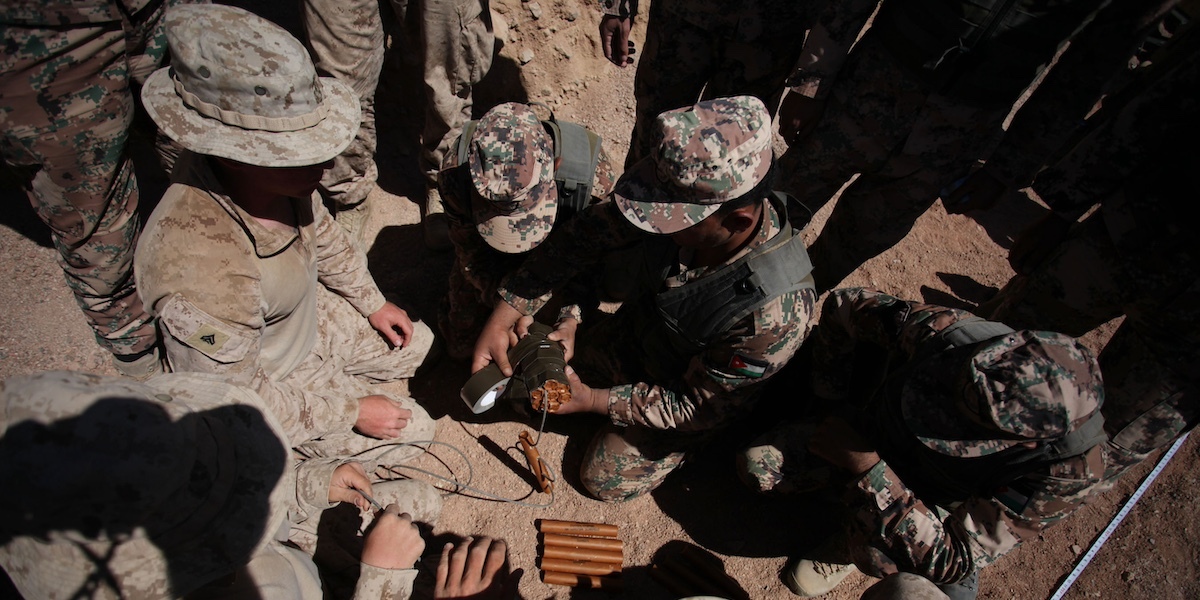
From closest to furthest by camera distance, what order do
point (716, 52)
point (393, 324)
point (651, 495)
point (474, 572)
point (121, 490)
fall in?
point (121, 490), point (474, 572), point (651, 495), point (393, 324), point (716, 52)

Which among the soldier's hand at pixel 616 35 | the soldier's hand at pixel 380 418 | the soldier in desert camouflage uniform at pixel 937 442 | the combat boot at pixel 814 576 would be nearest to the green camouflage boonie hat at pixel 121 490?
the soldier's hand at pixel 380 418

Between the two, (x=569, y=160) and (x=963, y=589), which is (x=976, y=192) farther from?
(x=569, y=160)

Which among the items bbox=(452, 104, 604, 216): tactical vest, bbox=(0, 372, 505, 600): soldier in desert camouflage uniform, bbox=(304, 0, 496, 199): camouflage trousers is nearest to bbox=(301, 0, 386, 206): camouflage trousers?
bbox=(304, 0, 496, 199): camouflage trousers

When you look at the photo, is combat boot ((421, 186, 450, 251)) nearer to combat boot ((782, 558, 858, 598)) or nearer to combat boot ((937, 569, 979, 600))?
combat boot ((782, 558, 858, 598))

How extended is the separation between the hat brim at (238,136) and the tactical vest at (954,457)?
3.38 m

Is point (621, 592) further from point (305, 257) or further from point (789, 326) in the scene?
point (305, 257)

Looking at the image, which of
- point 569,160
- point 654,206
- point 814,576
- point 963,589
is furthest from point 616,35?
point 963,589

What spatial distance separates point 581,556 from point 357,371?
6.99 ft

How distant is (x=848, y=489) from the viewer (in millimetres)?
3545

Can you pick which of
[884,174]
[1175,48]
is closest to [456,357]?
[884,174]

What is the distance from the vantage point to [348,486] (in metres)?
3.36

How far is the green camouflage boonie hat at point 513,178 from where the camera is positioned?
11.7ft

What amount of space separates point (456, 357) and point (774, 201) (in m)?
2.82

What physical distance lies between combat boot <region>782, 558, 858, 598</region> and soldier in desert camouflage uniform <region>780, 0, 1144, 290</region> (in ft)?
8.00
